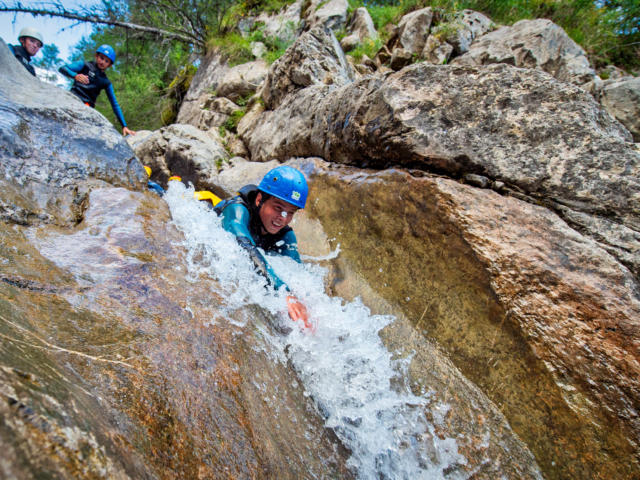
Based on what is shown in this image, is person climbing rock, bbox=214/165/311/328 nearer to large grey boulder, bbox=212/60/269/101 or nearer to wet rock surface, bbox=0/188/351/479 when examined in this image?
wet rock surface, bbox=0/188/351/479

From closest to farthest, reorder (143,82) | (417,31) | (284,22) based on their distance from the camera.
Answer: (417,31) < (284,22) < (143,82)

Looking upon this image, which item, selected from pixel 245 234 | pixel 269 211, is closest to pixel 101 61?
pixel 269 211

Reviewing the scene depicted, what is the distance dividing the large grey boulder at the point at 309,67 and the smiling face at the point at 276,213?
146 inches

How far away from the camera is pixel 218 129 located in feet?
25.6

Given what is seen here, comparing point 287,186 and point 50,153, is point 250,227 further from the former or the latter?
point 50,153

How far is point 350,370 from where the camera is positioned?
88.4 inches

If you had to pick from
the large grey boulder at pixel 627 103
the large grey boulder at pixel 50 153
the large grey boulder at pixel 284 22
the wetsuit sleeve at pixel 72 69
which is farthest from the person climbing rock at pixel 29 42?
the large grey boulder at pixel 627 103

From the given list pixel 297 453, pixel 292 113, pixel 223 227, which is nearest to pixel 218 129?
pixel 292 113

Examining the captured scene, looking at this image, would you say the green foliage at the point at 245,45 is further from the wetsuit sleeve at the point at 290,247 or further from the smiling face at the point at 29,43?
the wetsuit sleeve at the point at 290,247

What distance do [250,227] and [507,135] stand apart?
105 inches

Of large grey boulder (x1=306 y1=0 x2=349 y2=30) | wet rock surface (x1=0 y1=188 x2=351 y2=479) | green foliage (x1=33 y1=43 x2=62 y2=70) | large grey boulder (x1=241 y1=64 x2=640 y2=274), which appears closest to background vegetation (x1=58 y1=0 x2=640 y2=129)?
large grey boulder (x1=306 y1=0 x2=349 y2=30)

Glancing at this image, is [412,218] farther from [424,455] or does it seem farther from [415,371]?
[424,455]

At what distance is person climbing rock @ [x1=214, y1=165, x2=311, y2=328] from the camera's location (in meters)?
2.97

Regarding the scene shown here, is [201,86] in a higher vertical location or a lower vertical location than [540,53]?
lower
